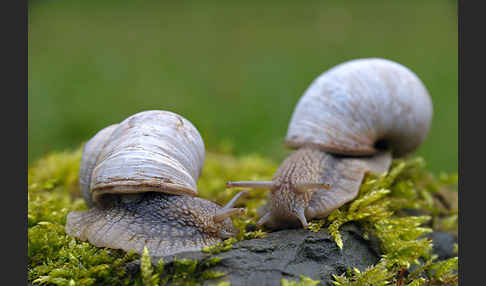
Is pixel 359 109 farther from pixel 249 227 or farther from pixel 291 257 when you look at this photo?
pixel 291 257

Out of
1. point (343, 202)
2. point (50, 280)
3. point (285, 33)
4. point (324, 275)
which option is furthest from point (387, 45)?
point (50, 280)

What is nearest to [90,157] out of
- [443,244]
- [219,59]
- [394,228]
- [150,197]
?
[150,197]

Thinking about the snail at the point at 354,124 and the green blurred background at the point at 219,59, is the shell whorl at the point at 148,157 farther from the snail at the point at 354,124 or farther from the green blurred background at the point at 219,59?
the green blurred background at the point at 219,59

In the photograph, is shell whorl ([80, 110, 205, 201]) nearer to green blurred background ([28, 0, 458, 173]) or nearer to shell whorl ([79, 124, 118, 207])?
shell whorl ([79, 124, 118, 207])

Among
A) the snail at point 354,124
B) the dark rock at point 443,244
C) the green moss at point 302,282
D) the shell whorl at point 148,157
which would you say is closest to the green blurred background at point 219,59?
the snail at point 354,124

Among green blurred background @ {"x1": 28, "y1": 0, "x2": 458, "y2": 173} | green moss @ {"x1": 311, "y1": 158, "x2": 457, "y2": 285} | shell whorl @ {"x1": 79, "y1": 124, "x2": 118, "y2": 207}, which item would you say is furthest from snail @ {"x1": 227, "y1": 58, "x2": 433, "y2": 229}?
green blurred background @ {"x1": 28, "y1": 0, "x2": 458, "y2": 173}

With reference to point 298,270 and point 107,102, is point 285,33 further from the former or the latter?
point 298,270

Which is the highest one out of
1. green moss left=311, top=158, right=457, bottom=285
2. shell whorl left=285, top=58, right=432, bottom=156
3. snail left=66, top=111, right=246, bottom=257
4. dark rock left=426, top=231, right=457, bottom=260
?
shell whorl left=285, top=58, right=432, bottom=156
